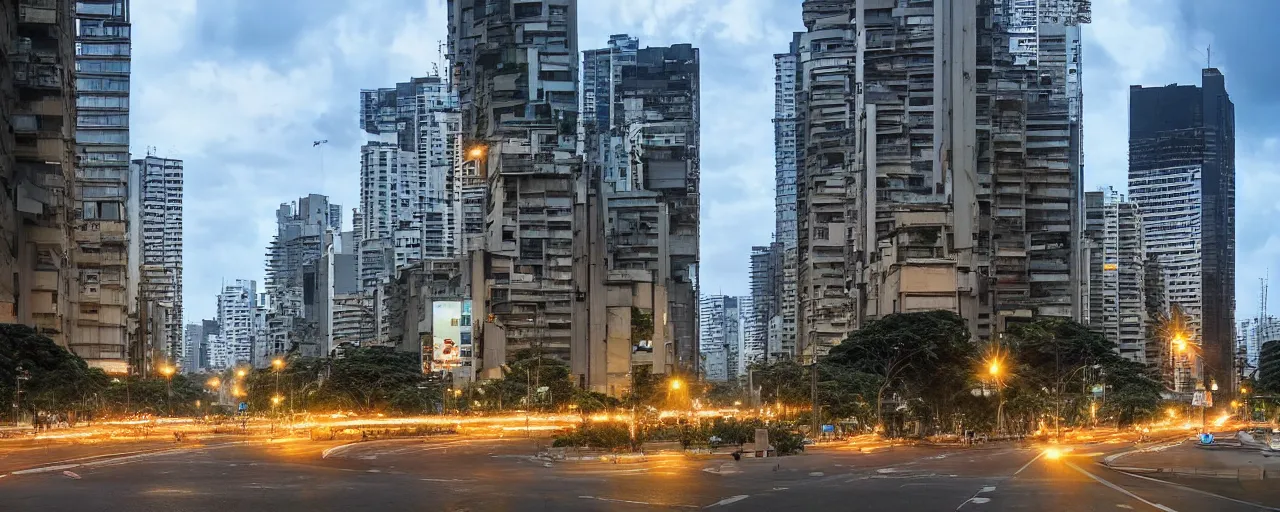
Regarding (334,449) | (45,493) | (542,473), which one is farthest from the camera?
(334,449)

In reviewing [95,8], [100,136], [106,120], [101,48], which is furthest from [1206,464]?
[95,8]

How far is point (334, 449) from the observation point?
247 ft

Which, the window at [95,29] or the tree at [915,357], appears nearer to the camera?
the tree at [915,357]

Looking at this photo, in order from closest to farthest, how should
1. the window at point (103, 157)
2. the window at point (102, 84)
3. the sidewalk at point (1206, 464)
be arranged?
the sidewalk at point (1206, 464) → the window at point (103, 157) → the window at point (102, 84)

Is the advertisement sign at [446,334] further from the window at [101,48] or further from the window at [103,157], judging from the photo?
the window at [101,48]

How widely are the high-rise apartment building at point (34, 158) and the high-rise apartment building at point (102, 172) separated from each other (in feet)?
114

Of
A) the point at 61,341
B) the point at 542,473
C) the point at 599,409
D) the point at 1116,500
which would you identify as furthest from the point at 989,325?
the point at 1116,500

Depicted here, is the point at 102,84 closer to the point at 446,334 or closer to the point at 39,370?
the point at 446,334

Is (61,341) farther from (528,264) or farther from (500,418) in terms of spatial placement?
(528,264)

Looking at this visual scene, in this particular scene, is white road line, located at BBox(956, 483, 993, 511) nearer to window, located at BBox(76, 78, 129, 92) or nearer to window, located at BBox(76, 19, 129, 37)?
window, located at BBox(76, 78, 129, 92)

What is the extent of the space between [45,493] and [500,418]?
84346 mm

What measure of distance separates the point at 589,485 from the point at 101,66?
157505 millimetres

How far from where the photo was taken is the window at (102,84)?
182875mm

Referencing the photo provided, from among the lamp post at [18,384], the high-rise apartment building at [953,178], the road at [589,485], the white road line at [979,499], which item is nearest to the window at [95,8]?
the lamp post at [18,384]
